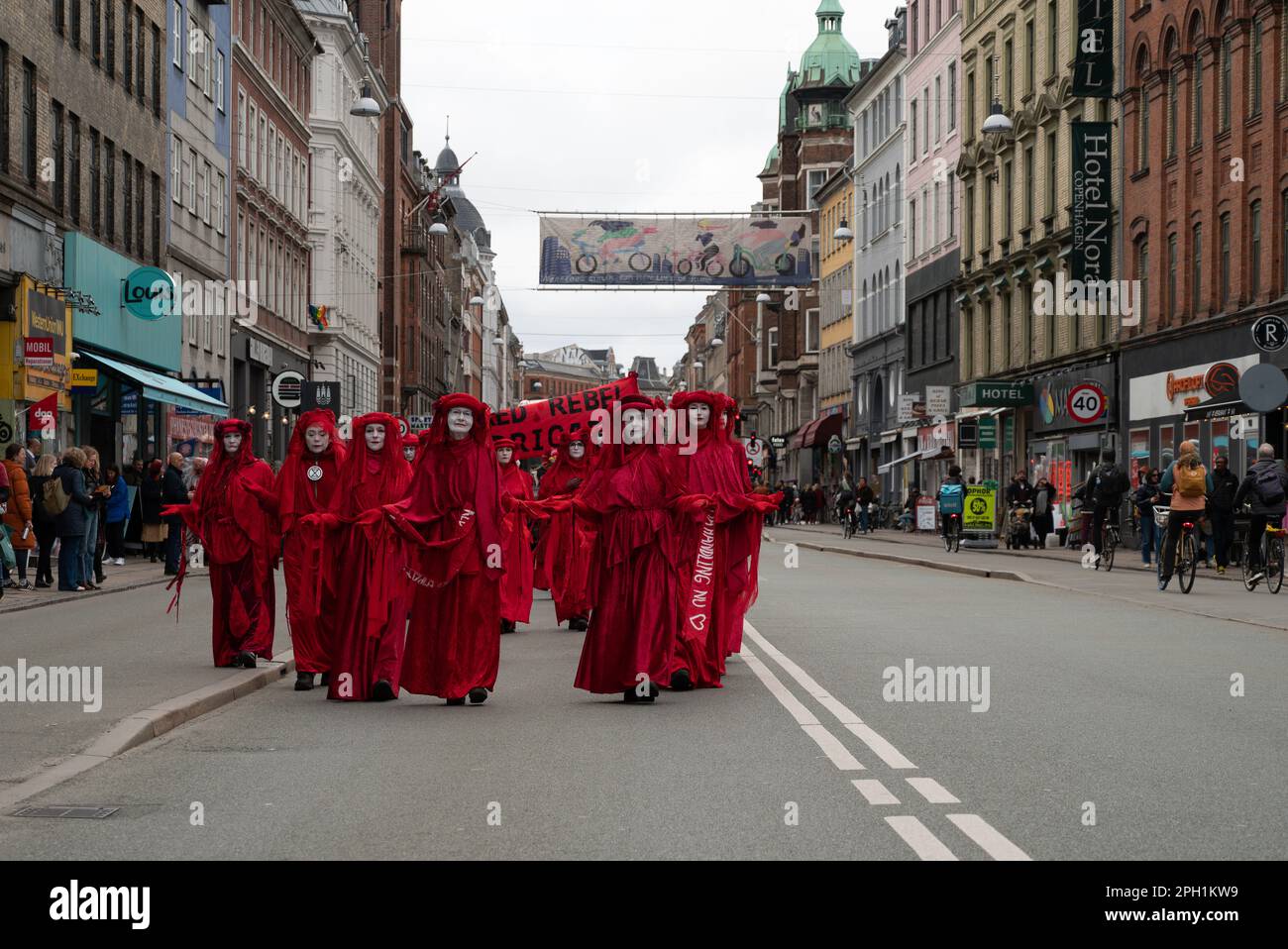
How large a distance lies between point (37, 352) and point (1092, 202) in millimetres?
24449

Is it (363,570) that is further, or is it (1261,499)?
(1261,499)

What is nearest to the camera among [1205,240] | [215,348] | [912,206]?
[1205,240]

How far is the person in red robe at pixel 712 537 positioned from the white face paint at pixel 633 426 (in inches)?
14.1

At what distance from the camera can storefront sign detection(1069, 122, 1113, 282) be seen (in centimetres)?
4350

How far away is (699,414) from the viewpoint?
13109 millimetres

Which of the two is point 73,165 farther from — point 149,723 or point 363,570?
point 149,723

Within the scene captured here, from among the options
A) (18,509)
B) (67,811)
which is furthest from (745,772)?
(18,509)

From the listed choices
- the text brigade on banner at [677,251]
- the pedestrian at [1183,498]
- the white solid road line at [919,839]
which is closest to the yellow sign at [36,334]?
the pedestrian at [1183,498]

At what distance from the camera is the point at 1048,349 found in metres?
49.8

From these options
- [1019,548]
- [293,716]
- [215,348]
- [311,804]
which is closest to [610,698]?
[293,716]

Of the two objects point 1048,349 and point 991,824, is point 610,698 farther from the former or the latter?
point 1048,349

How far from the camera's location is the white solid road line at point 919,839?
6.81 m

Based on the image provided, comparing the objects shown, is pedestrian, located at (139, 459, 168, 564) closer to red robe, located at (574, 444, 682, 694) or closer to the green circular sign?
the green circular sign
